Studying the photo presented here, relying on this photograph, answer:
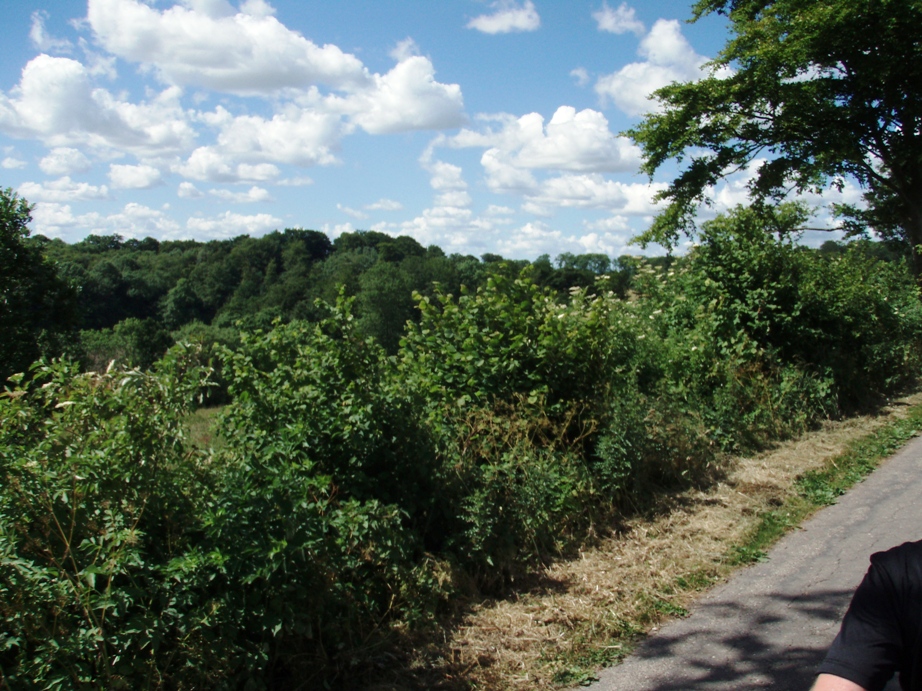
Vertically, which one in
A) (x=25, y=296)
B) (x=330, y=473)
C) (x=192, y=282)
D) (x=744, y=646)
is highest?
(x=192, y=282)

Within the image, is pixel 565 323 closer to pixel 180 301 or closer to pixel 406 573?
pixel 406 573

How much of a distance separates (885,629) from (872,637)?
1.4 inches

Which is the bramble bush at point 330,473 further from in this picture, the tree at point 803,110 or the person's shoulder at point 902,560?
the tree at point 803,110

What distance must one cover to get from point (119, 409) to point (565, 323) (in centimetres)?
451

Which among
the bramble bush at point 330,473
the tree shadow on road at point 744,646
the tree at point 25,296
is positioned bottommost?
the tree shadow on road at point 744,646

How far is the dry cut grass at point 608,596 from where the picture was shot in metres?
4.06

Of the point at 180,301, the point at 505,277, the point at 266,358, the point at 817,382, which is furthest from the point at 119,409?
the point at 180,301

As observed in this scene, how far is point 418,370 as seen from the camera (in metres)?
6.83

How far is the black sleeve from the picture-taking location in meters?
1.69

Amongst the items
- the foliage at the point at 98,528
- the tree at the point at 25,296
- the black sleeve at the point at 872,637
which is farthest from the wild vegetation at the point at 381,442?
the tree at the point at 25,296

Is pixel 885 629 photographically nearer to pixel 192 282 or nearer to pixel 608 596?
pixel 608 596

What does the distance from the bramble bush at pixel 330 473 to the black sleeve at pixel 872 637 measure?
8.08 feet

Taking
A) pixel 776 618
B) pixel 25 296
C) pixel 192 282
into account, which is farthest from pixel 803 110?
pixel 192 282

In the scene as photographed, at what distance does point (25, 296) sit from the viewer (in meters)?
24.5
